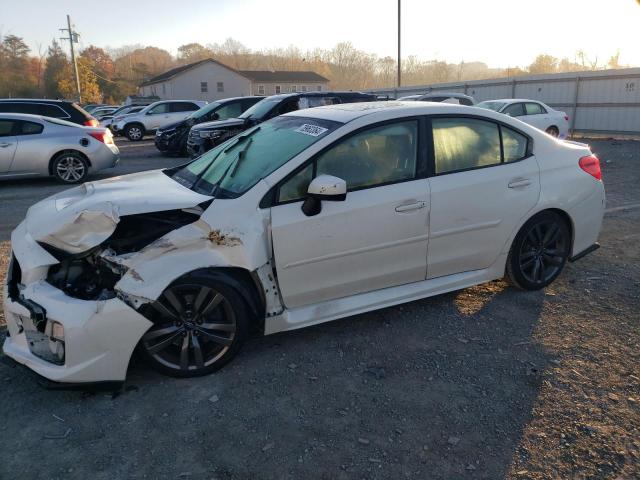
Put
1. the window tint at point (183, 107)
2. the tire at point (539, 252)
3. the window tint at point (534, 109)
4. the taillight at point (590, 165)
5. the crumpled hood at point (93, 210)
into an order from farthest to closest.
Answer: the window tint at point (183, 107), the window tint at point (534, 109), the taillight at point (590, 165), the tire at point (539, 252), the crumpled hood at point (93, 210)

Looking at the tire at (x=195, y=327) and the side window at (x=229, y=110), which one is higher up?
the side window at (x=229, y=110)

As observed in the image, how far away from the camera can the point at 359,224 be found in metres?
3.56

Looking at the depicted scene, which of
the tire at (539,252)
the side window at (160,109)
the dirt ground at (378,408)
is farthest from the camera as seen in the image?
the side window at (160,109)

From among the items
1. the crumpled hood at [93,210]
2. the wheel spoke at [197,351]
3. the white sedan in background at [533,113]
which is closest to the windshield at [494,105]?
the white sedan in background at [533,113]

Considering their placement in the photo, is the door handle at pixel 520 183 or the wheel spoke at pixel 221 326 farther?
the door handle at pixel 520 183

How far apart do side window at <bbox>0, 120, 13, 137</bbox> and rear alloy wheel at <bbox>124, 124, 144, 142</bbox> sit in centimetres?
1314

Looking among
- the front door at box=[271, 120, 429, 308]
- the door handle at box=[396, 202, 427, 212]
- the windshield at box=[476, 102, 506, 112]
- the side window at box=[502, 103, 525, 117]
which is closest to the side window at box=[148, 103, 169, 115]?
the windshield at box=[476, 102, 506, 112]

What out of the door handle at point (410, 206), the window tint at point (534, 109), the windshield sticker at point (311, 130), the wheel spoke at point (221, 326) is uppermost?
the window tint at point (534, 109)

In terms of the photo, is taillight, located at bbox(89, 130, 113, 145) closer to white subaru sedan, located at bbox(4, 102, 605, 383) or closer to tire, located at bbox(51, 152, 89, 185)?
tire, located at bbox(51, 152, 89, 185)

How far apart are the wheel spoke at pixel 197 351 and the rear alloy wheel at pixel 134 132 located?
21.4 meters

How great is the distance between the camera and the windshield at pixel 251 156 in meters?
3.61

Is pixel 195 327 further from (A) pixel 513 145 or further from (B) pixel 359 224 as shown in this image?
(A) pixel 513 145

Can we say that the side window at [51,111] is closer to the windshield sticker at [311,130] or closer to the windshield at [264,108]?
the windshield at [264,108]

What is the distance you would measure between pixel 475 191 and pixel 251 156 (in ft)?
5.80
